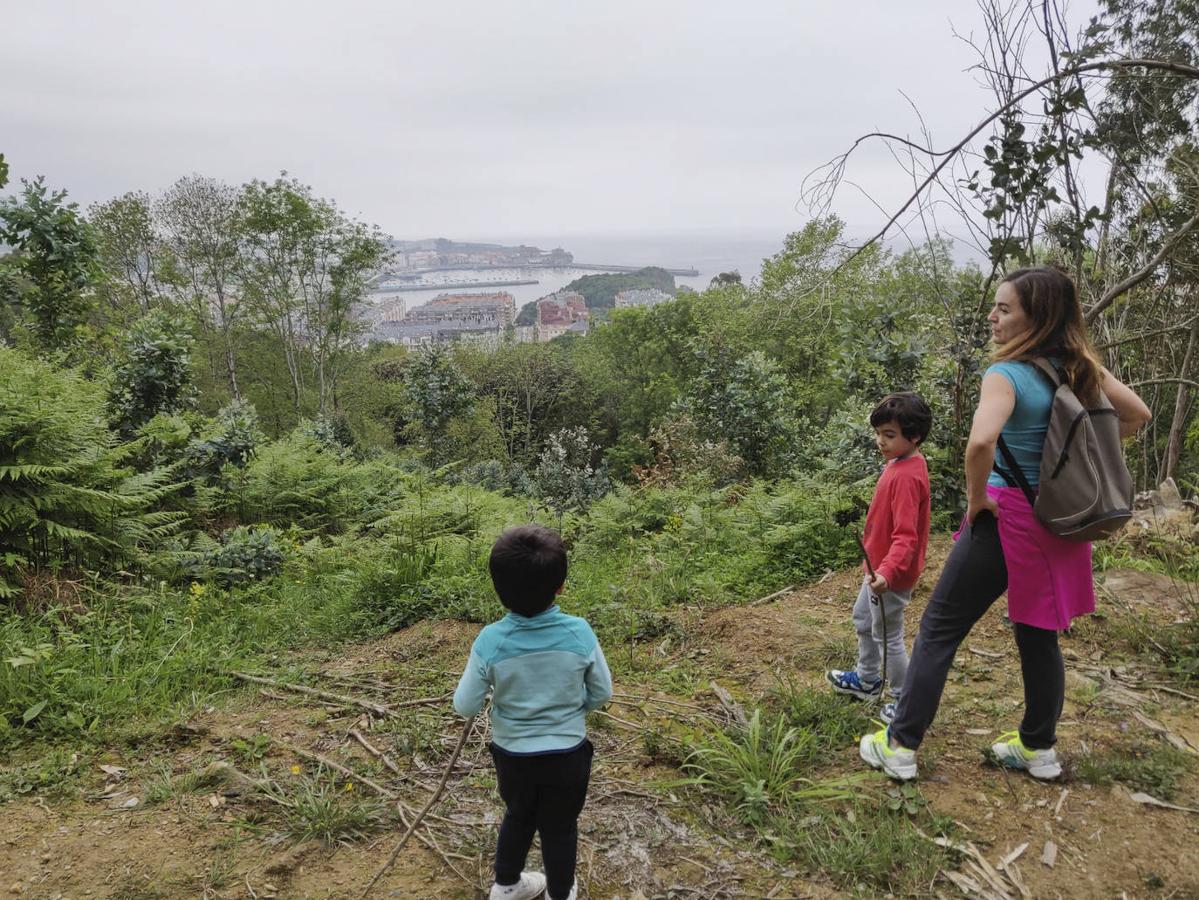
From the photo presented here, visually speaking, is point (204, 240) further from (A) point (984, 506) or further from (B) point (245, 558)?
(A) point (984, 506)

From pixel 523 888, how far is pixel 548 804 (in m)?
0.38

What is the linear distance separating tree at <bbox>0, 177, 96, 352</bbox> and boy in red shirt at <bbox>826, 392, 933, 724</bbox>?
9614mm

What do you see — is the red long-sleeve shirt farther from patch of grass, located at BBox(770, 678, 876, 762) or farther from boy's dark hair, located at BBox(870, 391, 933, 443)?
patch of grass, located at BBox(770, 678, 876, 762)

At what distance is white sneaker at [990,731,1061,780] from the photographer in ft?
8.72

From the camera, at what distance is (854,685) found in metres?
3.28

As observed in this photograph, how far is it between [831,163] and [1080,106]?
1.26 m

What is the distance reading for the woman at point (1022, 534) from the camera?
7.65 ft

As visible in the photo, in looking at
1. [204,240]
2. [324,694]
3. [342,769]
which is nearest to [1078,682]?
[342,769]

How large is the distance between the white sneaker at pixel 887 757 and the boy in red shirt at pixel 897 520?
0.53 feet

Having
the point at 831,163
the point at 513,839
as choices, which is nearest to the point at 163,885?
the point at 513,839

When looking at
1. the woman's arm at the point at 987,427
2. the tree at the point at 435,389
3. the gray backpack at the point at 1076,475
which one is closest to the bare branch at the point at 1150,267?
the gray backpack at the point at 1076,475

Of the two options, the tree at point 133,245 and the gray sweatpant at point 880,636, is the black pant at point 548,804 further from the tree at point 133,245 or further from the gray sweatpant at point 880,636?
the tree at point 133,245

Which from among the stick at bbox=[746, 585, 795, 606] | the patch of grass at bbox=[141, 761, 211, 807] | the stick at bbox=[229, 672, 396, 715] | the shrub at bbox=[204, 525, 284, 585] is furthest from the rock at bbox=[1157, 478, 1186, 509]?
the shrub at bbox=[204, 525, 284, 585]

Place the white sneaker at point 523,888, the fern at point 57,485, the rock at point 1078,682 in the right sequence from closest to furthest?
the white sneaker at point 523,888 → the rock at point 1078,682 → the fern at point 57,485
